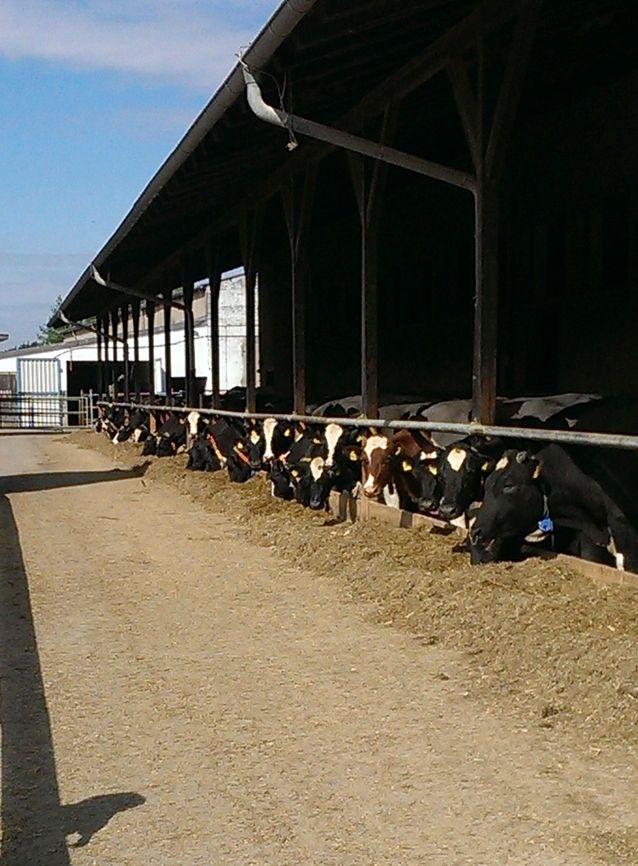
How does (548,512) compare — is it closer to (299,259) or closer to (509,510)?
(509,510)

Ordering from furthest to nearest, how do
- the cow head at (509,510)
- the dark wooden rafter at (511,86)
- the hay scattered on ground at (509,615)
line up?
the dark wooden rafter at (511,86) < the cow head at (509,510) < the hay scattered on ground at (509,615)

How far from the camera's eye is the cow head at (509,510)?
6.75 metres

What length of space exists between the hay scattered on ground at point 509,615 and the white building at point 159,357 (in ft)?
98.4

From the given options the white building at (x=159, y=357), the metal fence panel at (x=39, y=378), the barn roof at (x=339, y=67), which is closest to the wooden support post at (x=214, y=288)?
the barn roof at (x=339, y=67)

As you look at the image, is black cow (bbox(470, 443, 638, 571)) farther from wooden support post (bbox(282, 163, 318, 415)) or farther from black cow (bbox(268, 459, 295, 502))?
wooden support post (bbox(282, 163, 318, 415))

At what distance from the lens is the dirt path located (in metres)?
3.57

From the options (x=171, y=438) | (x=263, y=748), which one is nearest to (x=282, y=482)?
(x=263, y=748)

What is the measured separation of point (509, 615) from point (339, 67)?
15.8ft

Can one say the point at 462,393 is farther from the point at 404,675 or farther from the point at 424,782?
the point at 424,782

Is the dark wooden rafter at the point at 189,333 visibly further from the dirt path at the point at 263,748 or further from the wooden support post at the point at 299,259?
the dirt path at the point at 263,748

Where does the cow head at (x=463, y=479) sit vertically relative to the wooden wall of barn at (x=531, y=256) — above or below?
below

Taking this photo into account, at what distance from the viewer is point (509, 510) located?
22.1 ft

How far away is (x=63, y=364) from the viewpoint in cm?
4594

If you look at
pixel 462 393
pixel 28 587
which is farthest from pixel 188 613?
pixel 462 393
